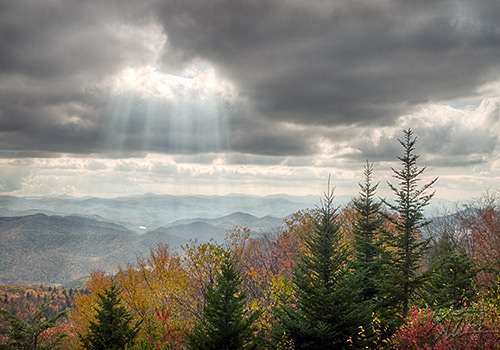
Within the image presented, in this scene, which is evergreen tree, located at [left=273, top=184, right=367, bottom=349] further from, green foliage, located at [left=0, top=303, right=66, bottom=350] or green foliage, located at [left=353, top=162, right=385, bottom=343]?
green foliage, located at [left=0, top=303, right=66, bottom=350]

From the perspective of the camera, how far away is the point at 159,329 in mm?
24141

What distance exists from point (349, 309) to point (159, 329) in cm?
1737

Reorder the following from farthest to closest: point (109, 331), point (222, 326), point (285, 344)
→ point (109, 331), point (222, 326), point (285, 344)

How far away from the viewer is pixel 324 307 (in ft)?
39.9

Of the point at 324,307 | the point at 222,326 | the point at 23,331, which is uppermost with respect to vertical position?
the point at 324,307

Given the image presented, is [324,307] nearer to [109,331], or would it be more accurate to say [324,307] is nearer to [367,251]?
[367,251]

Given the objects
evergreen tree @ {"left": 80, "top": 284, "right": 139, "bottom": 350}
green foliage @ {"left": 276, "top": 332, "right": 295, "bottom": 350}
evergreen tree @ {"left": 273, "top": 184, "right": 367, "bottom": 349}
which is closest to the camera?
evergreen tree @ {"left": 273, "top": 184, "right": 367, "bottom": 349}

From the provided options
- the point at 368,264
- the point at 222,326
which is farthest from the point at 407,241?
the point at 222,326

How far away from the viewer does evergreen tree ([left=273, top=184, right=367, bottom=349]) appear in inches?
469

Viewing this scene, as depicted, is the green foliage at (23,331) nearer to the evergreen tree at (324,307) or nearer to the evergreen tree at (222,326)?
the evergreen tree at (222,326)

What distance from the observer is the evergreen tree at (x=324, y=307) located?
11.9 meters

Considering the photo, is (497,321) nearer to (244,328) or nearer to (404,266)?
(404,266)


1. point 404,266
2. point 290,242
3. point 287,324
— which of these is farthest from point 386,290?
point 290,242

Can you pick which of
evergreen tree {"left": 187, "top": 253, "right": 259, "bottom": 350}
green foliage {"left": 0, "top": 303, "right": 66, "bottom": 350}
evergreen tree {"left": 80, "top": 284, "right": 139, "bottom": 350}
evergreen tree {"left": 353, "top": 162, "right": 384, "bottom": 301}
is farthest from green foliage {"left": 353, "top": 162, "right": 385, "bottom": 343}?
green foliage {"left": 0, "top": 303, "right": 66, "bottom": 350}
